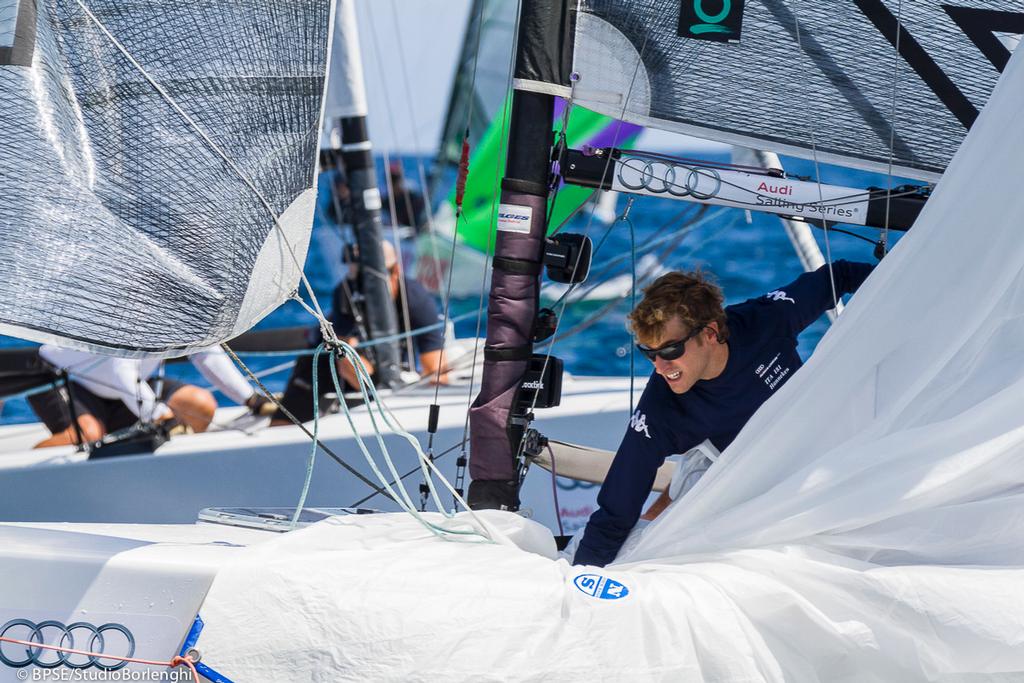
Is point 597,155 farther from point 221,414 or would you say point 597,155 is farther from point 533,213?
point 221,414

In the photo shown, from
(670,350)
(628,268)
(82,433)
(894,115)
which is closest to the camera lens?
(670,350)

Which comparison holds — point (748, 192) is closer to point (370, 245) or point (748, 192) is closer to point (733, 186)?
point (733, 186)

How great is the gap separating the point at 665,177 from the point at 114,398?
2.78m

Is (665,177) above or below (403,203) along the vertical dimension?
above

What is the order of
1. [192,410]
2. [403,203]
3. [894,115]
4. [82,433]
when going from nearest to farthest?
[894,115] → [82,433] → [192,410] → [403,203]

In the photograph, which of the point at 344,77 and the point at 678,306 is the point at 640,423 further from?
the point at 344,77

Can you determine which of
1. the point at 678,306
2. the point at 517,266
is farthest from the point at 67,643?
the point at 678,306

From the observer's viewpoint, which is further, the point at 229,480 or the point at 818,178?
the point at 229,480

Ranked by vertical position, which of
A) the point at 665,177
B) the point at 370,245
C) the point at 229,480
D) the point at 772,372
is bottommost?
the point at 229,480

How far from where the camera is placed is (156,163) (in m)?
1.92

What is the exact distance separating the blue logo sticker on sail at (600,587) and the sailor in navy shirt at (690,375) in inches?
13.7

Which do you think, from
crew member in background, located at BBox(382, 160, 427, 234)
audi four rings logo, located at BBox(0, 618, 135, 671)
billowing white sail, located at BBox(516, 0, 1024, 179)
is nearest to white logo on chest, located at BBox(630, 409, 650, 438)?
billowing white sail, located at BBox(516, 0, 1024, 179)

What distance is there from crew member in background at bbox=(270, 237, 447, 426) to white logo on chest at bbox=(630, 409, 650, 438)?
223 cm

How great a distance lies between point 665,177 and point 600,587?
2.86 feet
